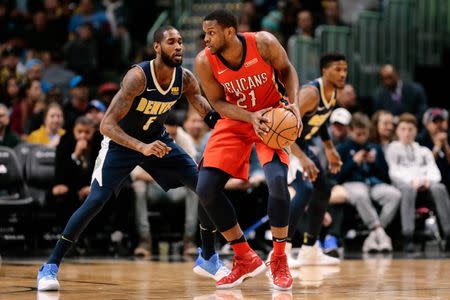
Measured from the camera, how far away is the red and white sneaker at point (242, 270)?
6836 mm

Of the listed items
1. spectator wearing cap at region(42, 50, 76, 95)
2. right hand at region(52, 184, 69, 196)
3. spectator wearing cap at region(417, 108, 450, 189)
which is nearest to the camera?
right hand at region(52, 184, 69, 196)

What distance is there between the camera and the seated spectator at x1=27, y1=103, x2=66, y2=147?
38.1ft

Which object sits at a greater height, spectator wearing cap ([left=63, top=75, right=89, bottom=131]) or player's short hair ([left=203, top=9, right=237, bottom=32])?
player's short hair ([left=203, top=9, right=237, bottom=32])

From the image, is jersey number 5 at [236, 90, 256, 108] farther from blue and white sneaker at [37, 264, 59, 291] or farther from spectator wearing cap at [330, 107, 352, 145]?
spectator wearing cap at [330, 107, 352, 145]

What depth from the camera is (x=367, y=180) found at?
1181 cm

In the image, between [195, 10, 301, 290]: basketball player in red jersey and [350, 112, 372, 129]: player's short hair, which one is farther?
[350, 112, 372, 129]: player's short hair

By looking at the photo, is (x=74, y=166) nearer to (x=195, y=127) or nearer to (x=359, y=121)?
(x=195, y=127)

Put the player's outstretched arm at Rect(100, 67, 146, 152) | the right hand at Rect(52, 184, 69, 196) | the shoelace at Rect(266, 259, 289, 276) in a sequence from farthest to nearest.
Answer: the right hand at Rect(52, 184, 69, 196), the player's outstretched arm at Rect(100, 67, 146, 152), the shoelace at Rect(266, 259, 289, 276)

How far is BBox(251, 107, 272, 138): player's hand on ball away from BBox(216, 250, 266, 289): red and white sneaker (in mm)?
931

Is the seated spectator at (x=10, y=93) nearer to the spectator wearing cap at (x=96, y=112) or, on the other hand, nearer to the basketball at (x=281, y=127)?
the spectator wearing cap at (x=96, y=112)

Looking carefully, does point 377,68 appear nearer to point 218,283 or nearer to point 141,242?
point 141,242

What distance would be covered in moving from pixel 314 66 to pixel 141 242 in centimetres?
400

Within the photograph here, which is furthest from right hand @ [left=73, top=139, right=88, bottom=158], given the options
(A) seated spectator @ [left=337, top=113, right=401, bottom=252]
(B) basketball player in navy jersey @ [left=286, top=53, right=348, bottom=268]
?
(A) seated spectator @ [left=337, top=113, right=401, bottom=252]

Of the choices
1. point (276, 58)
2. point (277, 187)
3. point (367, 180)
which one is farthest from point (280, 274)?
point (367, 180)
